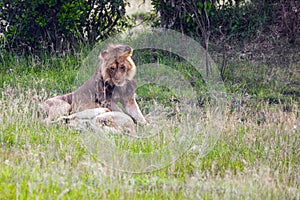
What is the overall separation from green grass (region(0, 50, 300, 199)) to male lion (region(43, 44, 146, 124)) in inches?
15.6

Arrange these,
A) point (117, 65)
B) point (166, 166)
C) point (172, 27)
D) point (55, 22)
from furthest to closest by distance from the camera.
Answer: point (172, 27)
point (55, 22)
point (117, 65)
point (166, 166)

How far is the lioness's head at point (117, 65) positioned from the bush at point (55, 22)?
10.9 ft

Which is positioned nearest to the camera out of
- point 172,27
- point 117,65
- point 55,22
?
point 117,65

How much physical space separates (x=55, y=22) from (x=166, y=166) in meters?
6.17

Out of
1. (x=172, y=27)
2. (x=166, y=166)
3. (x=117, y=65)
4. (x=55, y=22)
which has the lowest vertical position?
(x=166, y=166)

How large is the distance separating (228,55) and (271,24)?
4.91ft

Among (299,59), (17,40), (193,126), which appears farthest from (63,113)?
(299,59)

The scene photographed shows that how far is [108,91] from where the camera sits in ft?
26.6

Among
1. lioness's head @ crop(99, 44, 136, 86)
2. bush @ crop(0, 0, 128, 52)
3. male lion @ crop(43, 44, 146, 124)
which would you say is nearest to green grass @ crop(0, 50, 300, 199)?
male lion @ crop(43, 44, 146, 124)

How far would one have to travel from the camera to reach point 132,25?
12242mm

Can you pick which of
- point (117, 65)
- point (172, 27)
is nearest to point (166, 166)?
point (117, 65)

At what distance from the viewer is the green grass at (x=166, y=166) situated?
5.07 meters

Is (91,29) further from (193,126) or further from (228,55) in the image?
(193,126)

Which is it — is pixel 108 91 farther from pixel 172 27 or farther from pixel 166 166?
pixel 172 27
